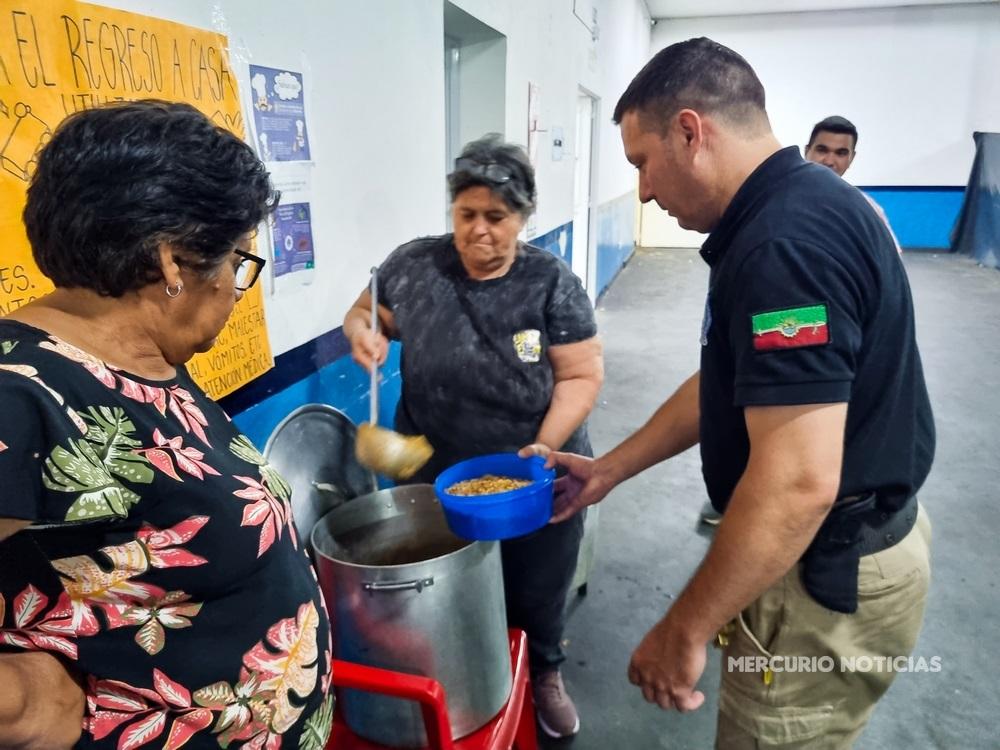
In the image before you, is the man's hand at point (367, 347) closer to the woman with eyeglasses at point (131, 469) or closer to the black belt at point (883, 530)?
the woman with eyeglasses at point (131, 469)

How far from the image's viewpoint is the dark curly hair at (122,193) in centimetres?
66

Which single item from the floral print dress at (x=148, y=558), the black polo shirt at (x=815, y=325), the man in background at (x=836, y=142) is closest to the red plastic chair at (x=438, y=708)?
the floral print dress at (x=148, y=558)

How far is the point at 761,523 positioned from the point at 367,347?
3.10ft

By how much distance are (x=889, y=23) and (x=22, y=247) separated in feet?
37.3

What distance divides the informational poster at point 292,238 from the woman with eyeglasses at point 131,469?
602 millimetres

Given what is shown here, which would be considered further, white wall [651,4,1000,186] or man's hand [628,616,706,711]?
white wall [651,4,1000,186]

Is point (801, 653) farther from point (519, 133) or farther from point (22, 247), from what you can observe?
point (519, 133)

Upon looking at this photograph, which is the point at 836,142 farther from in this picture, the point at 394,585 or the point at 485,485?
the point at 394,585

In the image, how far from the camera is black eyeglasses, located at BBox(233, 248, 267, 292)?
31.5 inches

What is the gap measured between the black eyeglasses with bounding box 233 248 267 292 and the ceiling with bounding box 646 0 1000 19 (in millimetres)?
9608

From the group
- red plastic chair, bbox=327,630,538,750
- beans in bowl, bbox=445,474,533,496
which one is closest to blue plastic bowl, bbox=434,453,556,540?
beans in bowl, bbox=445,474,533,496

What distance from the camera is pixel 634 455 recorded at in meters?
1.41

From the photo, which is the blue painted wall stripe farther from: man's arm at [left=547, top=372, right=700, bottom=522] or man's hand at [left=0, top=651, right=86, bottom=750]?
man's hand at [left=0, top=651, right=86, bottom=750]

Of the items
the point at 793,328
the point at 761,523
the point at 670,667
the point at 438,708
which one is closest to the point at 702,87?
the point at 793,328
